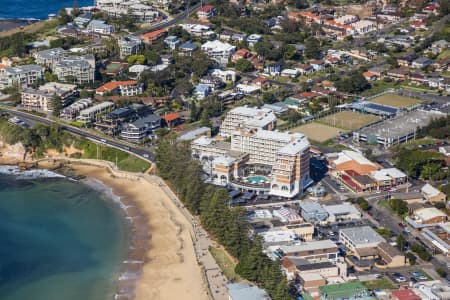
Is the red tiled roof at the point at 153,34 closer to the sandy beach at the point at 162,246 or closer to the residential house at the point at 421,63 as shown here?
the residential house at the point at 421,63

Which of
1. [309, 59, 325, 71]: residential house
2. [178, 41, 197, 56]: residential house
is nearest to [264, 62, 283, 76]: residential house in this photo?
[309, 59, 325, 71]: residential house

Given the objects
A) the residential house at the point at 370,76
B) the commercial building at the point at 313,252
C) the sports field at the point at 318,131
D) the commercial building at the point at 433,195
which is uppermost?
the residential house at the point at 370,76

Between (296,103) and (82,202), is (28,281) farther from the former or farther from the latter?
(296,103)

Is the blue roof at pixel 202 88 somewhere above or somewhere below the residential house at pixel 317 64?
below

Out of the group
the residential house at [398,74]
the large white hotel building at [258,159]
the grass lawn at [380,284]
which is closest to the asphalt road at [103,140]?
the large white hotel building at [258,159]

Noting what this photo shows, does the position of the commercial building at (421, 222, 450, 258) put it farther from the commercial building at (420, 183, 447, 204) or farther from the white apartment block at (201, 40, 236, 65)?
the white apartment block at (201, 40, 236, 65)

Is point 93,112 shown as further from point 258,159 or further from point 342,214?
point 342,214

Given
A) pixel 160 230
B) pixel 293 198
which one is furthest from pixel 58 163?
pixel 293 198
